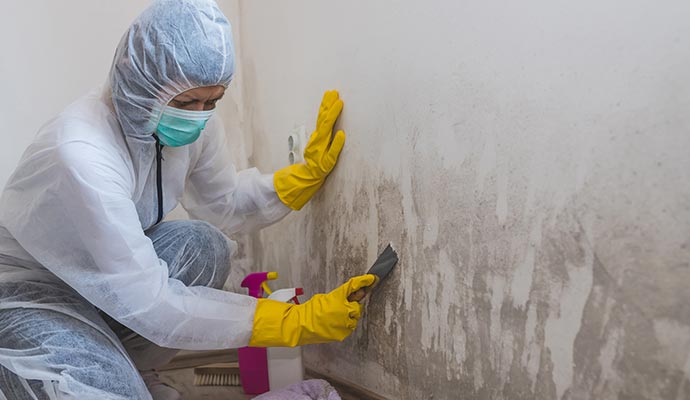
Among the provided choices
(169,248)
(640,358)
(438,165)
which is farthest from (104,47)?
(640,358)

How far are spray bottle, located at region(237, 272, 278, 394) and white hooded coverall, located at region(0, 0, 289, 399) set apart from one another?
276 mm

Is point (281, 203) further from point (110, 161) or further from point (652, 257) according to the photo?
point (652, 257)

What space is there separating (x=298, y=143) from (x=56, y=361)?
75cm

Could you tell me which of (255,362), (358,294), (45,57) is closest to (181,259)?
(255,362)

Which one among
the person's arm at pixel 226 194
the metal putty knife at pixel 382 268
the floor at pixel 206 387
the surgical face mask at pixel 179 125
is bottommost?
the floor at pixel 206 387

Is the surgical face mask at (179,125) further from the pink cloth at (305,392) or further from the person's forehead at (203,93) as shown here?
the pink cloth at (305,392)

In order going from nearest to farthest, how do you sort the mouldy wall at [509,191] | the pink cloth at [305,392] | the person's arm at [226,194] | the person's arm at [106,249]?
the mouldy wall at [509,191], the person's arm at [106,249], the pink cloth at [305,392], the person's arm at [226,194]

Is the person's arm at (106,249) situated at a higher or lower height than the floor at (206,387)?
higher

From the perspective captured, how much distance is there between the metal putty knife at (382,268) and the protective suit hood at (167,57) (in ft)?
1.66

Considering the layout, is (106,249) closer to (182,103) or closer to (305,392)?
(182,103)

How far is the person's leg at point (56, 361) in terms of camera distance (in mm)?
1014

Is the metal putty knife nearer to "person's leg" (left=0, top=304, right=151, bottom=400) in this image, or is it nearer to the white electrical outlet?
the white electrical outlet

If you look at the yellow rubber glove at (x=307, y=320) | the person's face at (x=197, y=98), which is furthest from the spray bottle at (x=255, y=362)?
the person's face at (x=197, y=98)

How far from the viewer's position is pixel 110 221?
1.00 m
